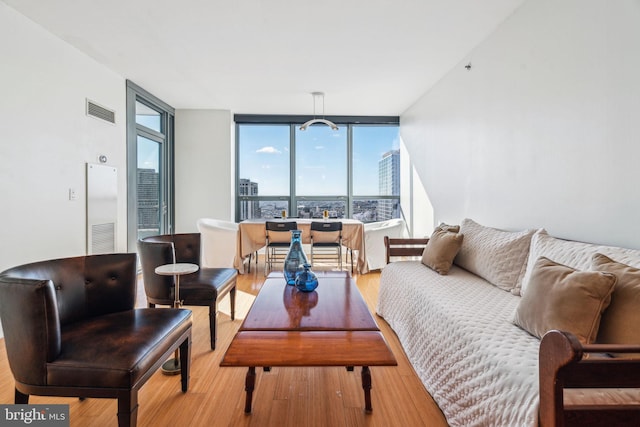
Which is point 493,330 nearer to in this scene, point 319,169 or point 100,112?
point 100,112

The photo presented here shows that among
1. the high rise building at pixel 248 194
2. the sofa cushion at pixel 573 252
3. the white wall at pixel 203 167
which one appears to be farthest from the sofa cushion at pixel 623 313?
the high rise building at pixel 248 194

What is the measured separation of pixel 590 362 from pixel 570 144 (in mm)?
1721

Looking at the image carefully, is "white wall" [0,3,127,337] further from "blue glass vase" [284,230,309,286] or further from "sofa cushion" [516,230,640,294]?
"sofa cushion" [516,230,640,294]

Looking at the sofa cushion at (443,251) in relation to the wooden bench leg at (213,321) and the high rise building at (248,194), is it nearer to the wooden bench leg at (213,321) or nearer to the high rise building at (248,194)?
the wooden bench leg at (213,321)

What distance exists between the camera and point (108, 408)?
172 cm

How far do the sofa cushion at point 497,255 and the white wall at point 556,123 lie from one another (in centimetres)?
29

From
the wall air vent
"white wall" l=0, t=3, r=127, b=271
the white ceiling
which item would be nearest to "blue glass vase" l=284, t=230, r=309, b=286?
the white ceiling

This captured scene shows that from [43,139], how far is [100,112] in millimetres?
912

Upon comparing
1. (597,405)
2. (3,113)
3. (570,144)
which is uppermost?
(3,113)

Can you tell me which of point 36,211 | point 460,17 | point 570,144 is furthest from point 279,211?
point 570,144

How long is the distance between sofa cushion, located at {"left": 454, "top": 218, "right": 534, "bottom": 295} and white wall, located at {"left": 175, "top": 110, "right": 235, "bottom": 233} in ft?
13.9

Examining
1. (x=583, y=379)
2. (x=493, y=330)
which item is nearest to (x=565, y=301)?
(x=493, y=330)

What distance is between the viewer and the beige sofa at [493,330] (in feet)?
3.45

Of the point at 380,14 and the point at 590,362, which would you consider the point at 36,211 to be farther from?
the point at 590,362
